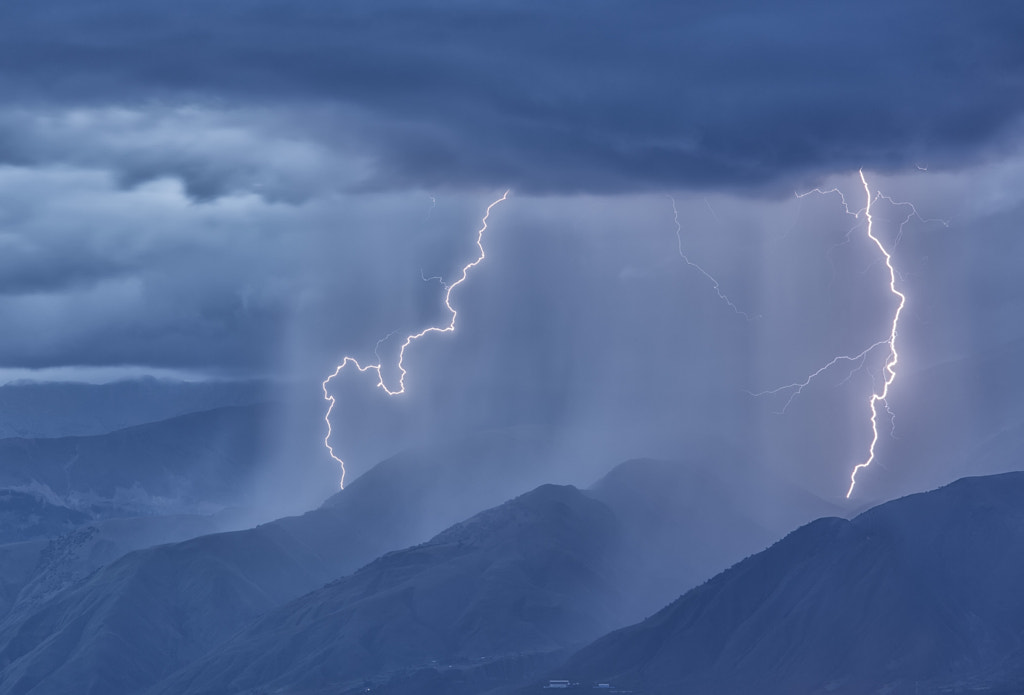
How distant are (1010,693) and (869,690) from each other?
18.0 meters

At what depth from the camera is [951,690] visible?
189 metres

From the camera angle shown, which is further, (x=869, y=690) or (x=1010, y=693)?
(x=869, y=690)

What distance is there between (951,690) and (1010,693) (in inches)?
292

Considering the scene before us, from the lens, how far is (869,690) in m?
196

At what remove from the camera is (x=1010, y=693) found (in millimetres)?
183625

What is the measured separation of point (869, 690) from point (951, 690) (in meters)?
10.6
